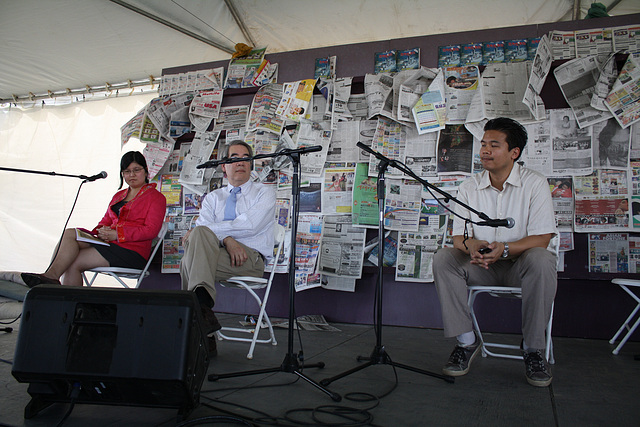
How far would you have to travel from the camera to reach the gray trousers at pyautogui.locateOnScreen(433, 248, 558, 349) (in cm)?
187

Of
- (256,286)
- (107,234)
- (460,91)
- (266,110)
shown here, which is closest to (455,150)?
(460,91)

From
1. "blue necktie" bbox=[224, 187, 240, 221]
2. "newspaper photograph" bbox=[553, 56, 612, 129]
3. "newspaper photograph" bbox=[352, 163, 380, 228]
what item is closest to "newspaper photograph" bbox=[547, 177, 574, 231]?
"newspaper photograph" bbox=[553, 56, 612, 129]

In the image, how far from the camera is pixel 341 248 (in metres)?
3.04

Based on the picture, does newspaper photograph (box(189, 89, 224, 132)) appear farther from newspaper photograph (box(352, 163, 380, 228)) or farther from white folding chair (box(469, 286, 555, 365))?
white folding chair (box(469, 286, 555, 365))

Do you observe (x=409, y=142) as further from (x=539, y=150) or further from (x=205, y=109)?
(x=205, y=109)

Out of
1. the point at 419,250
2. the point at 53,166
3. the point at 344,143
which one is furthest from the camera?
the point at 53,166

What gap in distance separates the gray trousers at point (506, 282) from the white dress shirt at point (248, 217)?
3.26 ft

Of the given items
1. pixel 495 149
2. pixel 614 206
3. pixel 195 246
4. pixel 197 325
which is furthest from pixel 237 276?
pixel 614 206

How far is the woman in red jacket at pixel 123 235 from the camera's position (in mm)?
2744

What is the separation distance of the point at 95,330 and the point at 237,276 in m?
1.15

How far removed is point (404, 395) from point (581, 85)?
7.21 feet

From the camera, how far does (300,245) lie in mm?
3092

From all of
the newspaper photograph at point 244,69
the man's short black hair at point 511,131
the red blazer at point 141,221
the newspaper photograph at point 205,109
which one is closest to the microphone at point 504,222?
the man's short black hair at point 511,131

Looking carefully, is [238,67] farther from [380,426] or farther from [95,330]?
[380,426]
